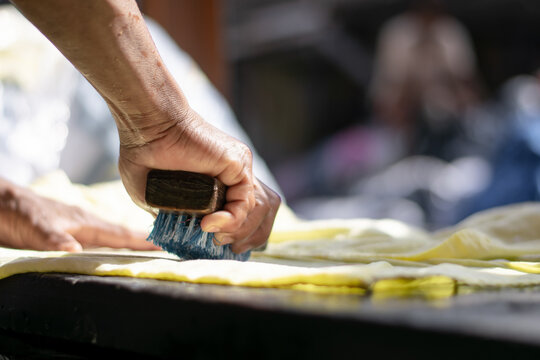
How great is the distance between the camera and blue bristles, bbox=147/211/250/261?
2.42 ft

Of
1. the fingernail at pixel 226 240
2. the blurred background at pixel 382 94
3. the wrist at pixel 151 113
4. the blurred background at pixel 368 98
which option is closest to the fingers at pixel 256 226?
the fingernail at pixel 226 240

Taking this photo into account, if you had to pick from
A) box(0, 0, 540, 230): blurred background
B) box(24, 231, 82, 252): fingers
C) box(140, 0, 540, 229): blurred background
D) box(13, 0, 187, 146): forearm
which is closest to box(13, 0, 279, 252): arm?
box(13, 0, 187, 146): forearm

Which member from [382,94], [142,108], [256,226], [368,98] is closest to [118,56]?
[142,108]

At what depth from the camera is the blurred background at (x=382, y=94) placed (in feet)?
7.92

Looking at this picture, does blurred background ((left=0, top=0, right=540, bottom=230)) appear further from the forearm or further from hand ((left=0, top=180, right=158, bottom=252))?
the forearm

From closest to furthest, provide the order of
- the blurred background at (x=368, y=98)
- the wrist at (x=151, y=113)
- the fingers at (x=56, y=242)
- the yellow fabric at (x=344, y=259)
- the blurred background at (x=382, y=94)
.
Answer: the yellow fabric at (x=344, y=259) < the wrist at (x=151, y=113) < the fingers at (x=56, y=242) < the blurred background at (x=368, y=98) < the blurred background at (x=382, y=94)

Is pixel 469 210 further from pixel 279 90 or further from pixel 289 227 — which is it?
pixel 279 90

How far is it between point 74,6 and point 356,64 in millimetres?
5767

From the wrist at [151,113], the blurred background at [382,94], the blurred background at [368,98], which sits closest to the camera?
the wrist at [151,113]

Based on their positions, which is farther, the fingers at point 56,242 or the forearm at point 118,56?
the fingers at point 56,242

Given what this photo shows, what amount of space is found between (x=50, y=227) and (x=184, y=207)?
1.02ft

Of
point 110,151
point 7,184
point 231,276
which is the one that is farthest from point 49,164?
point 231,276

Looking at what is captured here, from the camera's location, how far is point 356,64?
6133 millimetres

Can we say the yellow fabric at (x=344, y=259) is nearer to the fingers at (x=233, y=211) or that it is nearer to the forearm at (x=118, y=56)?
the fingers at (x=233, y=211)
